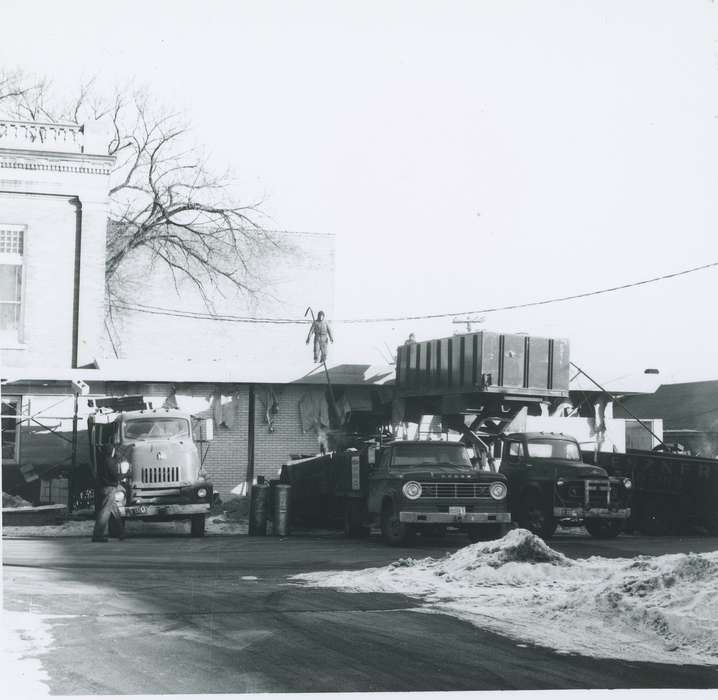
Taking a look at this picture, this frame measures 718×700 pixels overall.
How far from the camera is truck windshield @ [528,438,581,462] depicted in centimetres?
2000

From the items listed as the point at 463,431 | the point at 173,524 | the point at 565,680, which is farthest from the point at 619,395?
the point at 565,680

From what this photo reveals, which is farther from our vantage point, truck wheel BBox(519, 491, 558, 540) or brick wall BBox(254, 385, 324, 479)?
brick wall BBox(254, 385, 324, 479)

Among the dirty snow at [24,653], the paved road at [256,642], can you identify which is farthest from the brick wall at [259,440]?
the dirty snow at [24,653]

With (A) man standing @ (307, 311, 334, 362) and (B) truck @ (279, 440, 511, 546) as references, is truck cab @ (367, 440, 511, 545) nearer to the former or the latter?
(B) truck @ (279, 440, 511, 546)

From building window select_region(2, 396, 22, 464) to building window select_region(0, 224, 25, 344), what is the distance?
602cm

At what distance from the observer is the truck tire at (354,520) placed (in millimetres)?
18672

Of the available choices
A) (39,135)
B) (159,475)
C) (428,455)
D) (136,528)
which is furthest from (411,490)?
(39,135)

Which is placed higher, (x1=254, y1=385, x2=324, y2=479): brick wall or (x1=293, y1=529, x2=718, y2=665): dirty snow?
(x1=254, y1=385, x2=324, y2=479): brick wall

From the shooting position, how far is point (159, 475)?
18938 mm

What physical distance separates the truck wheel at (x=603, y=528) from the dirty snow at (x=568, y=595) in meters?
5.86

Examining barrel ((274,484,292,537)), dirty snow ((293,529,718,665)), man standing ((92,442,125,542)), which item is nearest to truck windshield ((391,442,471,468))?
barrel ((274,484,292,537))

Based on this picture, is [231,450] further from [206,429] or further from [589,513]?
[589,513]

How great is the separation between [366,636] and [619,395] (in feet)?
54.9

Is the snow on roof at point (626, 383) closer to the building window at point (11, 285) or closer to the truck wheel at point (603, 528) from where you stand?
the truck wheel at point (603, 528)
